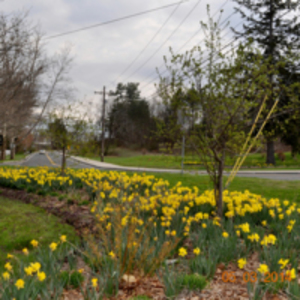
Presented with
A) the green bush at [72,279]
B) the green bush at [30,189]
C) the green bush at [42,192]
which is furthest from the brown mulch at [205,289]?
the green bush at [30,189]

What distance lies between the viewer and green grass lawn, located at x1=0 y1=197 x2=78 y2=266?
4801mm

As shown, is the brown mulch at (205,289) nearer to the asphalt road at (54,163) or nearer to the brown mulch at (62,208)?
the brown mulch at (62,208)

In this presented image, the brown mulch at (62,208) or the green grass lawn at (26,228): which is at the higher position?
the brown mulch at (62,208)

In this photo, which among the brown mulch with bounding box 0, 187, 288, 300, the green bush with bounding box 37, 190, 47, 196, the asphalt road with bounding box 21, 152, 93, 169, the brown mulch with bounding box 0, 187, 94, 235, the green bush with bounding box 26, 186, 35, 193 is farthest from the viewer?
the asphalt road with bounding box 21, 152, 93, 169

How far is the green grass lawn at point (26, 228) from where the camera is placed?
4.80m

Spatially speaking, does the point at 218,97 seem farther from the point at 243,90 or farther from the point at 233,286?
the point at 233,286

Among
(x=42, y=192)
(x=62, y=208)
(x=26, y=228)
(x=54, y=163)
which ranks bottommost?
(x=54, y=163)

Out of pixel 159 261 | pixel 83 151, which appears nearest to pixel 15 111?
pixel 83 151

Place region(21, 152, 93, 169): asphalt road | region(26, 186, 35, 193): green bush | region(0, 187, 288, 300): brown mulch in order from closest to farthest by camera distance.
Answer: region(0, 187, 288, 300): brown mulch < region(26, 186, 35, 193): green bush < region(21, 152, 93, 169): asphalt road

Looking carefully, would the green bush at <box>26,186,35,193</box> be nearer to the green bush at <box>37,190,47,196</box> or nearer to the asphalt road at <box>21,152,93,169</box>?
the green bush at <box>37,190,47,196</box>

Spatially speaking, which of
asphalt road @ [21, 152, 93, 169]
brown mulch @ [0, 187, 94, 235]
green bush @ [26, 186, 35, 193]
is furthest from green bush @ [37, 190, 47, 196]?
asphalt road @ [21, 152, 93, 169]

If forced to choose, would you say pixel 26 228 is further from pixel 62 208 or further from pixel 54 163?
pixel 54 163

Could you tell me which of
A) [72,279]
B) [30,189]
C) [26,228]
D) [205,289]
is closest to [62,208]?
[26,228]

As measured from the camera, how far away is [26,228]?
5.39 meters
